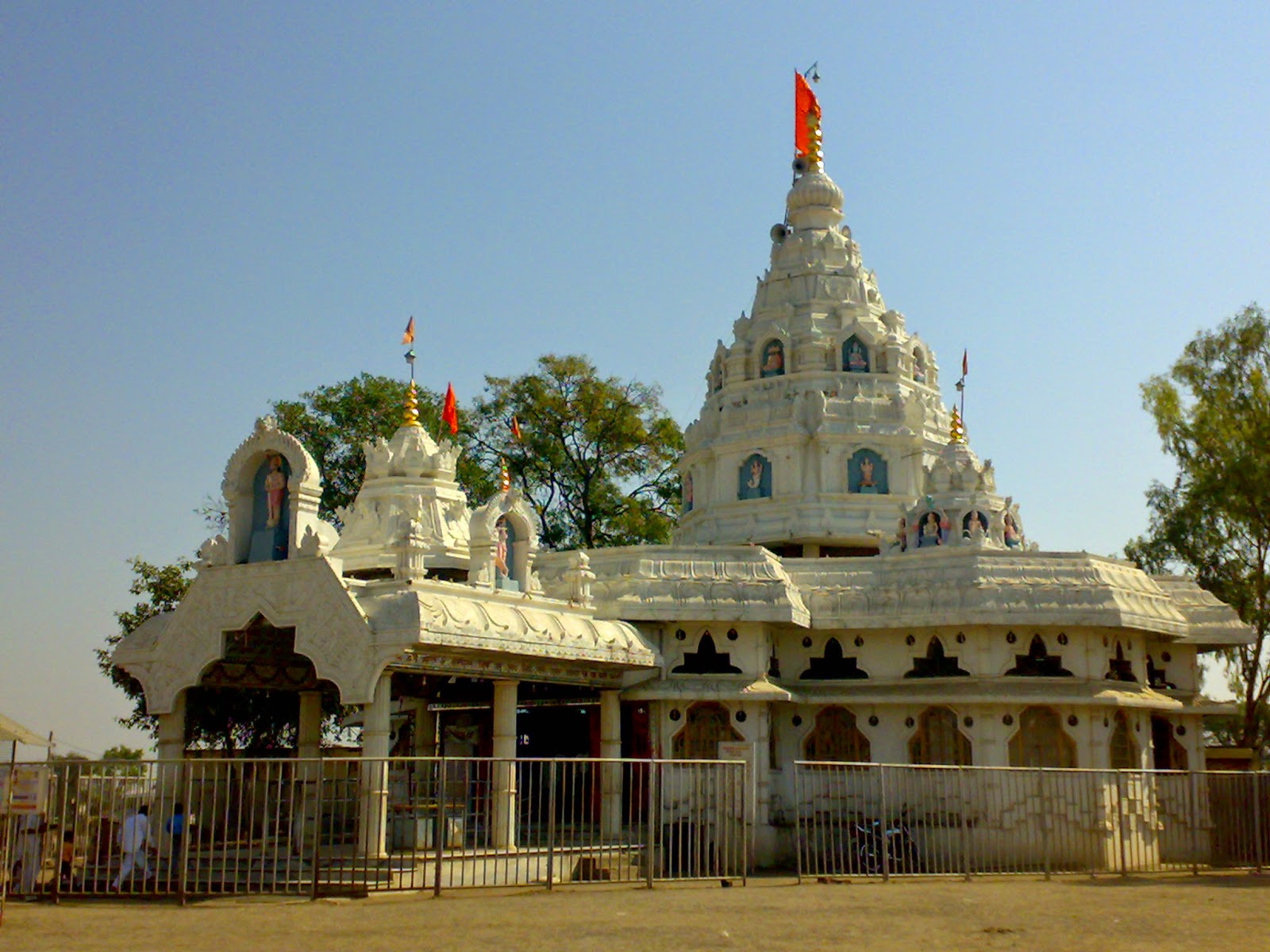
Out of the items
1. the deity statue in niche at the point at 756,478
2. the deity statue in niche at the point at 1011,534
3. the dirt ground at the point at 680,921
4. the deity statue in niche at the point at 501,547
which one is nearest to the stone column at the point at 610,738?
the deity statue in niche at the point at 501,547

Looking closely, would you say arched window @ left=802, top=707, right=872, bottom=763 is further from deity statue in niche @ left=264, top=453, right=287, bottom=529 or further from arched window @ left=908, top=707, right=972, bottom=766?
A: deity statue in niche @ left=264, top=453, right=287, bottom=529

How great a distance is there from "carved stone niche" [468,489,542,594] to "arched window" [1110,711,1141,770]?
488 inches

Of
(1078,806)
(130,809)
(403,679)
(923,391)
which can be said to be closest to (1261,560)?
(923,391)

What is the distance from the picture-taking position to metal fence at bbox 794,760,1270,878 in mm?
22625

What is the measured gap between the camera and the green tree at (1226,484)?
3891 cm

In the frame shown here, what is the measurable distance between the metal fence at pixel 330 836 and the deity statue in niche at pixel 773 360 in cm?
1643

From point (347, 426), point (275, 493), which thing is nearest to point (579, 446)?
point (347, 426)

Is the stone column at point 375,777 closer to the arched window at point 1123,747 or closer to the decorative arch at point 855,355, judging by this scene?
the arched window at point 1123,747

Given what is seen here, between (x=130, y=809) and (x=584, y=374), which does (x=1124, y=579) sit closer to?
(x=130, y=809)

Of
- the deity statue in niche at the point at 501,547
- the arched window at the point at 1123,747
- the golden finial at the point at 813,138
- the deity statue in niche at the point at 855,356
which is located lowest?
the arched window at the point at 1123,747

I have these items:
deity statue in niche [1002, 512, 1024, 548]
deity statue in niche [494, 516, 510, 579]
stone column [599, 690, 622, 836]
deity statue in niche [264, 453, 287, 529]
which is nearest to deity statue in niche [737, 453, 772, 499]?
deity statue in niche [1002, 512, 1024, 548]

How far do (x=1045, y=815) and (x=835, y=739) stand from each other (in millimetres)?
8477

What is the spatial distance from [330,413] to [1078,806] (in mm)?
27996

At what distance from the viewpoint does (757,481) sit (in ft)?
125
